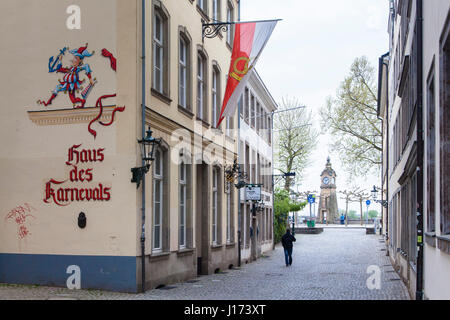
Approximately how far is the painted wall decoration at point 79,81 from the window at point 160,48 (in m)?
1.87

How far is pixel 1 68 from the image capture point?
55.5 feet

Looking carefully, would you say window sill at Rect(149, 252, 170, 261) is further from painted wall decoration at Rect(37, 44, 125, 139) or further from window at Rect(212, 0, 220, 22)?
window at Rect(212, 0, 220, 22)

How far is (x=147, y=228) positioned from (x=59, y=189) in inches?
92.8

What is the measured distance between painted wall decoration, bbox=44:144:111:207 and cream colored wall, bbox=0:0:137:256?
0.36ft

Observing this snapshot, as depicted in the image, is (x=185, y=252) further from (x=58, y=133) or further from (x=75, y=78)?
(x=75, y=78)

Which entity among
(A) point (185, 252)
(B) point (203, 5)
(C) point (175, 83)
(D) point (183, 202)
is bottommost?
(A) point (185, 252)

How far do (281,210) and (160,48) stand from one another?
28375mm

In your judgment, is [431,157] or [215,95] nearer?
[431,157]

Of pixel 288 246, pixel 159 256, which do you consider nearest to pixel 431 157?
pixel 159 256

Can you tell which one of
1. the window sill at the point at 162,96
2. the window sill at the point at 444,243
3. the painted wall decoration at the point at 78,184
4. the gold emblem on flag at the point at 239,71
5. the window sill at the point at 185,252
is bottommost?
the window sill at the point at 185,252

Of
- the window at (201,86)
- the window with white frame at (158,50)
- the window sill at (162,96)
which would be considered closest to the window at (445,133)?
the window sill at (162,96)

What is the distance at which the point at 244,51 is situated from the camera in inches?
749

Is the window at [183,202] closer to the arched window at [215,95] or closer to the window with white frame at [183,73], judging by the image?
the window with white frame at [183,73]

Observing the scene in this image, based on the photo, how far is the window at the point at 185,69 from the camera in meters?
20.2
